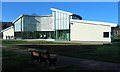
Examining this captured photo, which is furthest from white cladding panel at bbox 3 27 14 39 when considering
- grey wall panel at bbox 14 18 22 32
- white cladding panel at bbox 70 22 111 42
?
white cladding panel at bbox 70 22 111 42

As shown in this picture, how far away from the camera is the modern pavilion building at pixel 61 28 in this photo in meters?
50.4

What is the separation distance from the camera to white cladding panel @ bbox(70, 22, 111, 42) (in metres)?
50.0

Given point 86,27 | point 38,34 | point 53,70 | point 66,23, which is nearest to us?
point 53,70

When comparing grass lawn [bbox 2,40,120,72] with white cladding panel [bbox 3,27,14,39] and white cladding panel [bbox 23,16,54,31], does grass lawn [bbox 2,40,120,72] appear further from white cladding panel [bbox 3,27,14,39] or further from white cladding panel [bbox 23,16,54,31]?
white cladding panel [bbox 3,27,14,39]

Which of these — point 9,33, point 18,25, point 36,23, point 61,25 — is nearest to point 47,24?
point 36,23

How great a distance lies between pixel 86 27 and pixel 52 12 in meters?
15.1

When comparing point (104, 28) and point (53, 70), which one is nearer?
point (53, 70)

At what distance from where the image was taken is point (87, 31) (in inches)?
2076

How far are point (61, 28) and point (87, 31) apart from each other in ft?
32.2

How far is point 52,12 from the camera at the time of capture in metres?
65.4

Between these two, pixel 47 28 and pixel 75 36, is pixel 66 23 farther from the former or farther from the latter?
pixel 47 28

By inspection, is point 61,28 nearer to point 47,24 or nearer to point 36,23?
point 47,24

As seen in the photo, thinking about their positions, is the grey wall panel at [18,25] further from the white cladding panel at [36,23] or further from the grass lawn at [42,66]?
the grass lawn at [42,66]

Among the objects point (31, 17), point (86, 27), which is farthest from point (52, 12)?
point (86, 27)
